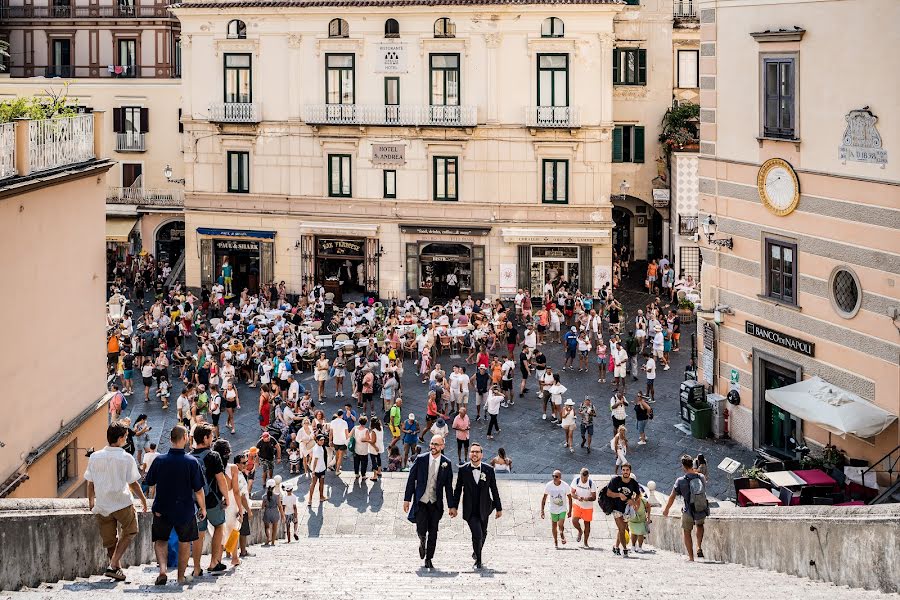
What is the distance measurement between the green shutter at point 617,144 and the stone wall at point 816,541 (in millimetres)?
31804

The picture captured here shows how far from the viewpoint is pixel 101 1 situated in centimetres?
5969

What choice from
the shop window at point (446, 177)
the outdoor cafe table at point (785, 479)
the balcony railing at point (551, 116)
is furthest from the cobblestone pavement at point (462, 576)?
the shop window at point (446, 177)

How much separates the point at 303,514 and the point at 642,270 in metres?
29.4

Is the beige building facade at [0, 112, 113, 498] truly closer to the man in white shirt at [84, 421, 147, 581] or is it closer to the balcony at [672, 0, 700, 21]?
the man in white shirt at [84, 421, 147, 581]

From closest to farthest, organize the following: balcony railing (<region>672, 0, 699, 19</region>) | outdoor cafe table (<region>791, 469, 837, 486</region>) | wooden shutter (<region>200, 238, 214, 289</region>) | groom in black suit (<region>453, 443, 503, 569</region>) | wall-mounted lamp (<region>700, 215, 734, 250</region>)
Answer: groom in black suit (<region>453, 443, 503, 569</region>), outdoor cafe table (<region>791, 469, 837, 486</region>), wall-mounted lamp (<region>700, 215, 734, 250</region>), wooden shutter (<region>200, 238, 214, 289</region>), balcony railing (<region>672, 0, 699, 19</region>)

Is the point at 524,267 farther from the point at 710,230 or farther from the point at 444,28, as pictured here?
the point at 710,230

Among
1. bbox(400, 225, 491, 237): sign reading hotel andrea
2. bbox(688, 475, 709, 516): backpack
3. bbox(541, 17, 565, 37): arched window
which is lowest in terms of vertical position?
bbox(688, 475, 709, 516): backpack

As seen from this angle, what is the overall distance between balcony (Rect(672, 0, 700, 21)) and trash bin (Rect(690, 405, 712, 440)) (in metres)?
24.9

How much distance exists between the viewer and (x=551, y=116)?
148 feet

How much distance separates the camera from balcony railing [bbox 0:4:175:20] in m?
59.1

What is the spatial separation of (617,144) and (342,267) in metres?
12.5

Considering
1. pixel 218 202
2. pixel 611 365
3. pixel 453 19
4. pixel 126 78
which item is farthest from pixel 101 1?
pixel 611 365

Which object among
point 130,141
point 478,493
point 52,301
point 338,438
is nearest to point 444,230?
point 130,141

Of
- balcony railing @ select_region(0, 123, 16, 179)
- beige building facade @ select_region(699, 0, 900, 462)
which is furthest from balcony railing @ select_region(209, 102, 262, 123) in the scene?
balcony railing @ select_region(0, 123, 16, 179)
